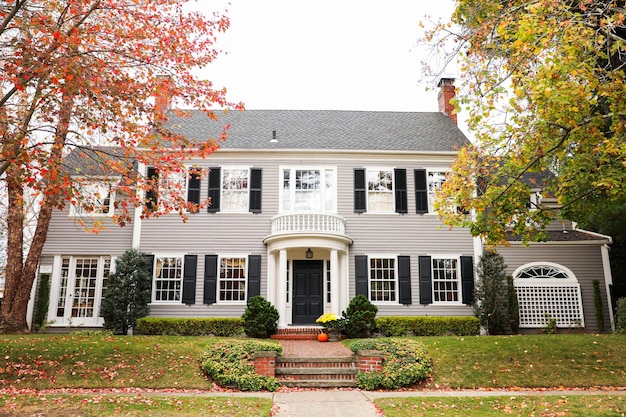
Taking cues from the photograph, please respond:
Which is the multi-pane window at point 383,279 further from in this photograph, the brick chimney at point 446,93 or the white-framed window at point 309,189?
the brick chimney at point 446,93

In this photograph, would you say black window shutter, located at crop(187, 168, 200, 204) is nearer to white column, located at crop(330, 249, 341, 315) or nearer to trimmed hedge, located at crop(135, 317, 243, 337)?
trimmed hedge, located at crop(135, 317, 243, 337)

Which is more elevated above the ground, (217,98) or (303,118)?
(303,118)

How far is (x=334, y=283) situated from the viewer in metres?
16.2

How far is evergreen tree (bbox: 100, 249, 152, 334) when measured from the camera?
15.9 metres

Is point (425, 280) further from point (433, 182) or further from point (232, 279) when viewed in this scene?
point (232, 279)

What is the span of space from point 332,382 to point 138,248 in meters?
10.1

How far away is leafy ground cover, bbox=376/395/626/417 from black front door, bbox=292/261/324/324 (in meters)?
8.78

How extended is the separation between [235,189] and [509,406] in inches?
481

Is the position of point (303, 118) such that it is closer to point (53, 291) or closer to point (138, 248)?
point (138, 248)

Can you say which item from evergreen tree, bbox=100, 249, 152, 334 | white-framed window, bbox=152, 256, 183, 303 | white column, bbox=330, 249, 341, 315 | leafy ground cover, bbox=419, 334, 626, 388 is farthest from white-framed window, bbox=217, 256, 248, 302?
leafy ground cover, bbox=419, 334, 626, 388

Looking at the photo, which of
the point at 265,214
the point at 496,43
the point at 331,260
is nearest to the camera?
the point at 496,43

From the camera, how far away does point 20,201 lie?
8.54 meters

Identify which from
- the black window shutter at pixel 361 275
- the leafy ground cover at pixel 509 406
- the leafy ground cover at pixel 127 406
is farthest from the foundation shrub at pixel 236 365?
the black window shutter at pixel 361 275

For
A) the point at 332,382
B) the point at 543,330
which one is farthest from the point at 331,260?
the point at 543,330
